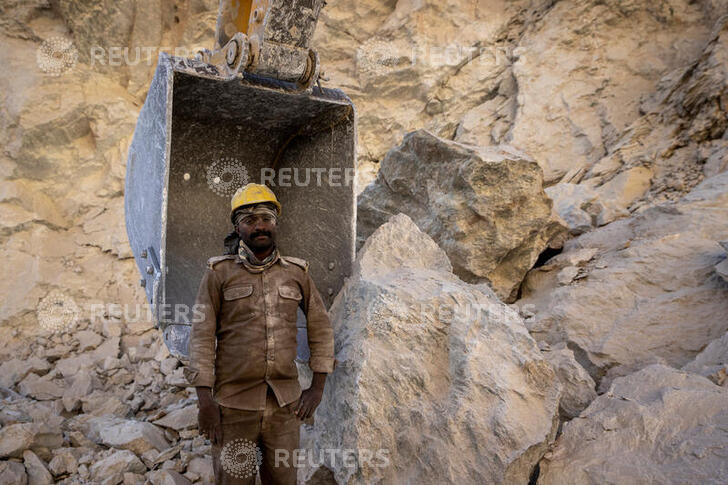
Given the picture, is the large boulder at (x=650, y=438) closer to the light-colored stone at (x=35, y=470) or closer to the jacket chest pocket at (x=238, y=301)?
the jacket chest pocket at (x=238, y=301)

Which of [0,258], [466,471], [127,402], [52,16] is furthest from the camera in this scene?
[52,16]

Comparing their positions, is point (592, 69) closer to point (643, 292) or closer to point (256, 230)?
point (643, 292)

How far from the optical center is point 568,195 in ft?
16.1

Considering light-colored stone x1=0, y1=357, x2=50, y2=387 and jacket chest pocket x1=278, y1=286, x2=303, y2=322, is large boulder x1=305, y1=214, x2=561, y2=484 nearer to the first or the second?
jacket chest pocket x1=278, y1=286, x2=303, y2=322

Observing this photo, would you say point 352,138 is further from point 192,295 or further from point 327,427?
point 327,427

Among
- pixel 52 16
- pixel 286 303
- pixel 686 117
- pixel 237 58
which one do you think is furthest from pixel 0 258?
pixel 686 117

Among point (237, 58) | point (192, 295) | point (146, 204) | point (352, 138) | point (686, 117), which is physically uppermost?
point (686, 117)

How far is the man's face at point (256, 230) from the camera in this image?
79.5 inches

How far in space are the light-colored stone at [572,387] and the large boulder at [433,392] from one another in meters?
0.36

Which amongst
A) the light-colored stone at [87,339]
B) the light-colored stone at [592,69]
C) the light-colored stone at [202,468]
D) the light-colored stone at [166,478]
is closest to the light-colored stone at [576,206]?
the light-colored stone at [592,69]

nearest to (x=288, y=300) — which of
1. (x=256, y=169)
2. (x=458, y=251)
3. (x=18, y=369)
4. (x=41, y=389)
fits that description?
(x=256, y=169)

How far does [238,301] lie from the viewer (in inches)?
77.6

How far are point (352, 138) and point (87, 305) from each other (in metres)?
4.89

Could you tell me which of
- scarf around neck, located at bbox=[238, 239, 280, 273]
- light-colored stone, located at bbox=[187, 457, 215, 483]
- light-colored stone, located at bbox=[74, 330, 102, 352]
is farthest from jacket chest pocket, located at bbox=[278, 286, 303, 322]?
light-colored stone, located at bbox=[74, 330, 102, 352]
